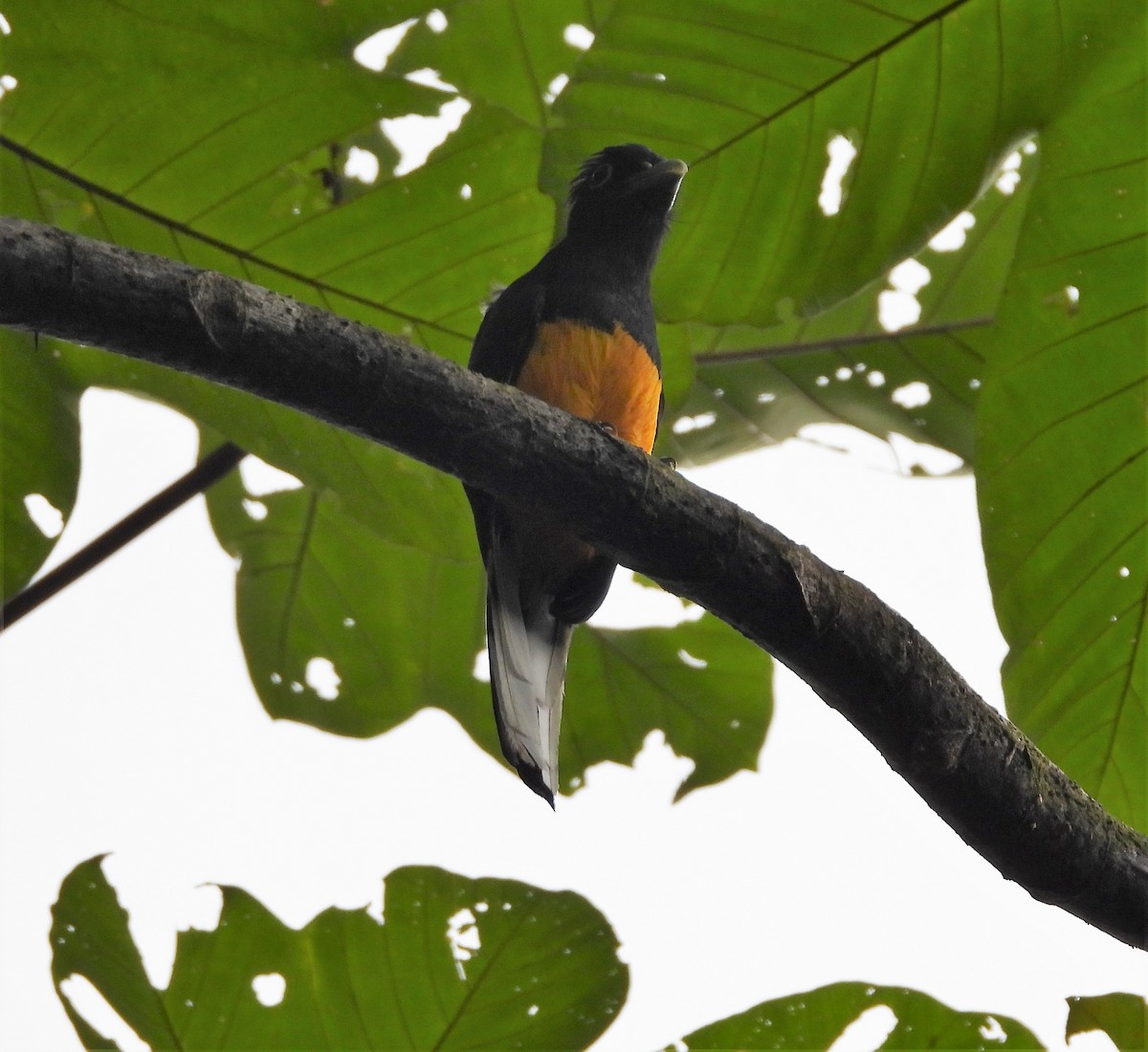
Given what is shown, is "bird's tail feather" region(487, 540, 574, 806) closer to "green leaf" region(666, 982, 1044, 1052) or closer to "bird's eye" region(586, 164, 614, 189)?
"green leaf" region(666, 982, 1044, 1052)

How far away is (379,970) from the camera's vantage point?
117 inches

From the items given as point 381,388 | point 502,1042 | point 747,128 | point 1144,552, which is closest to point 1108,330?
point 1144,552

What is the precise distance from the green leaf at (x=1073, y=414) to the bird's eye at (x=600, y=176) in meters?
1.31

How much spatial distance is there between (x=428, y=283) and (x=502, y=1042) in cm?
183

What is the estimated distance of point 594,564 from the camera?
3.37m

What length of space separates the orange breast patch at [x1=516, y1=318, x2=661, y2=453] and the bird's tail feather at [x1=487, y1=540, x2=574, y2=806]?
0.44 m

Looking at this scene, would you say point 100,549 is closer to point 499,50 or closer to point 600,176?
point 499,50

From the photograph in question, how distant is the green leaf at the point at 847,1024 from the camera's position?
2.71m

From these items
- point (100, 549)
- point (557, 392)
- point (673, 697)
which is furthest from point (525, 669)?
point (100, 549)

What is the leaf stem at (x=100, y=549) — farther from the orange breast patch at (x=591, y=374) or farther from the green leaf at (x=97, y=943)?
the orange breast patch at (x=591, y=374)

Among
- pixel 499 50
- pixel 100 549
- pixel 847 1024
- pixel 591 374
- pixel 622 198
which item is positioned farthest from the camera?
pixel 622 198

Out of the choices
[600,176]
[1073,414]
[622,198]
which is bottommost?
[1073,414]

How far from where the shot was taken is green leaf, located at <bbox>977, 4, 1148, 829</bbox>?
9.05 feet

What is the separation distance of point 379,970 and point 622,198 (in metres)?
2.15
